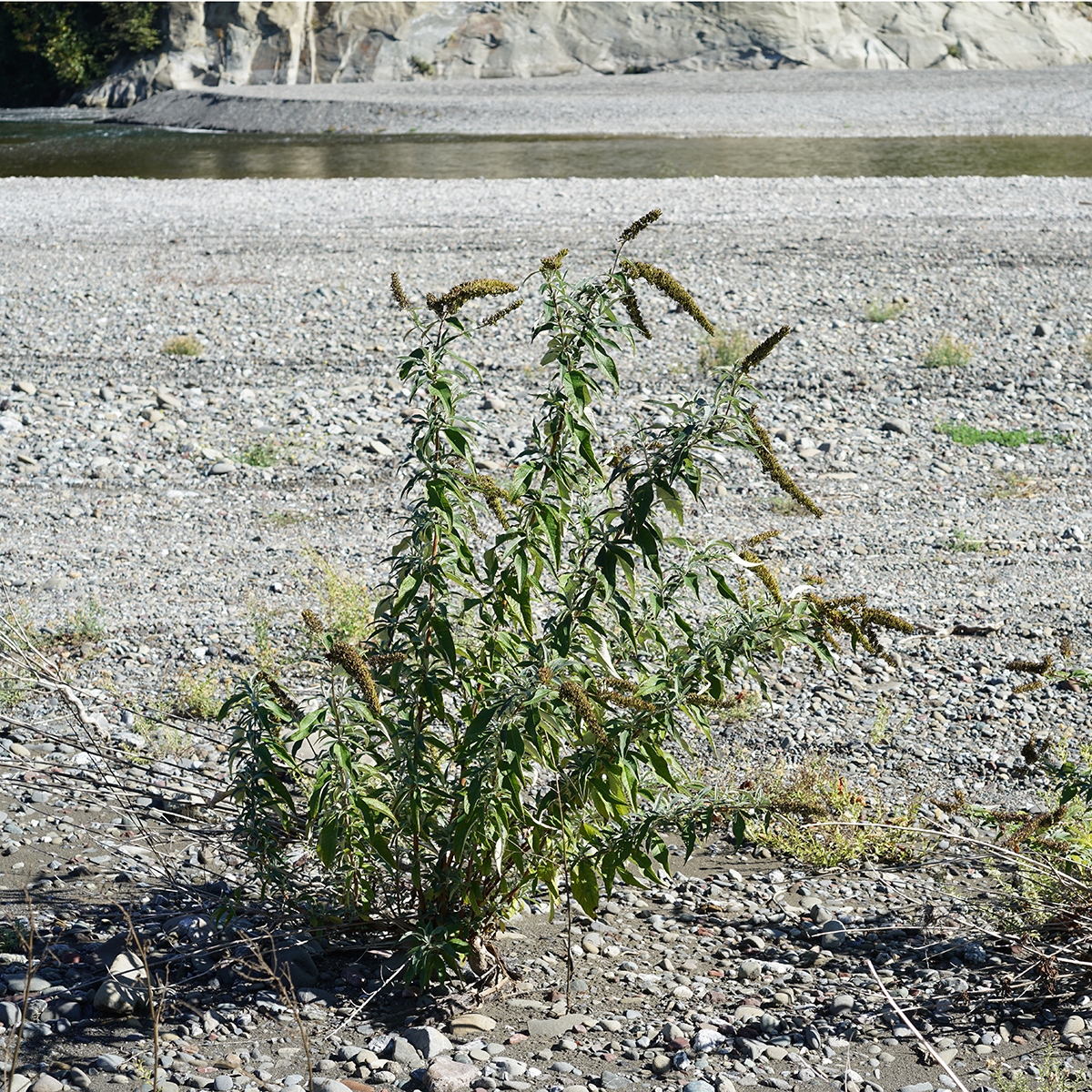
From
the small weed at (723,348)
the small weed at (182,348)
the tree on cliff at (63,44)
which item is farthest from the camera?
the tree on cliff at (63,44)

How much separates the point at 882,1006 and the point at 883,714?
171cm

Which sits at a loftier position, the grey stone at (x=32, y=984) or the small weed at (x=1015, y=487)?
the small weed at (x=1015, y=487)

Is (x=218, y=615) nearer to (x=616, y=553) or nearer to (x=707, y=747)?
(x=707, y=747)

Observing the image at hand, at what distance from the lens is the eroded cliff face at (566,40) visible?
42375 mm

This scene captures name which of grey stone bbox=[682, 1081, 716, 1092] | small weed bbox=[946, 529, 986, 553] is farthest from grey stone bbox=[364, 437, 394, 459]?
grey stone bbox=[682, 1081, 716, 1092]

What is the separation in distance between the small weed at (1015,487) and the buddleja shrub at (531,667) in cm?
486

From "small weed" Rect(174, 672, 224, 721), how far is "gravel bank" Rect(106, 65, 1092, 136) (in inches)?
1129

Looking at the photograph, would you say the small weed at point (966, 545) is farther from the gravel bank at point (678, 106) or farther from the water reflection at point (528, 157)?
the gravel bank at point (678, 106)

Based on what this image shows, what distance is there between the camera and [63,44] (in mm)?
43031

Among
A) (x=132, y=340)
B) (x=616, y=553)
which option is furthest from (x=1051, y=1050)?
(x=132, y=340)

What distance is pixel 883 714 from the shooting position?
16.6ft

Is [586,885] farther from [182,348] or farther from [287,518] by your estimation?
[182,348]

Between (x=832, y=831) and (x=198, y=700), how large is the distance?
8.53 ft

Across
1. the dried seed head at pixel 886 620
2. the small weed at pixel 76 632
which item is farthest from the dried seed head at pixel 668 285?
the small weed at pixel 76 632
